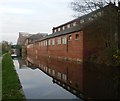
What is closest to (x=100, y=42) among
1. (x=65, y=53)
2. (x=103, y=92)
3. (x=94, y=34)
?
(x=94, y=34)

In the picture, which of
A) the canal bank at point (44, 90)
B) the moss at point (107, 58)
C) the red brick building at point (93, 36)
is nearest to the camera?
the canal bank at point (44, 90)

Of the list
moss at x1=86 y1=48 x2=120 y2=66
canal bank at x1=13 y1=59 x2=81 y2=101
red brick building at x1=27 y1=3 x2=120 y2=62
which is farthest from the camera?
red brick building at x1=27 y1=3 x2=120 y2=62

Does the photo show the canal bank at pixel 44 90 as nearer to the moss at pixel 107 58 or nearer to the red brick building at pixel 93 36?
the moss at pixel 107 58

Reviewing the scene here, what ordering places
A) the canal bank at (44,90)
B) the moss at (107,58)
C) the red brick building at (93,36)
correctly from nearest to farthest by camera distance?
the canal bank at (44,90)
the moss at (107,58)
the red brick building at (93,36)

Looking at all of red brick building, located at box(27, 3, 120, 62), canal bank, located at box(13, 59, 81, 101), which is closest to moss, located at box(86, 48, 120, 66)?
red brick building, located at box(27, 3, 120, 62)

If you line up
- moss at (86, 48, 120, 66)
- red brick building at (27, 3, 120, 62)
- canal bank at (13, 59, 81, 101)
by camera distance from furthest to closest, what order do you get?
red brick building at (27, 3, 120, 62) → moss at (86, 48, 120, 66) → canal bank at (13, 59, 81, 101)

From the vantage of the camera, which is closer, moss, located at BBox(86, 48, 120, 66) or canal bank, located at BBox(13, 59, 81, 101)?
canal bank, located at BBox(13, 59, 81, 101)

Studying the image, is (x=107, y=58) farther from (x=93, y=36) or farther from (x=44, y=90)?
(x=44, y=90)

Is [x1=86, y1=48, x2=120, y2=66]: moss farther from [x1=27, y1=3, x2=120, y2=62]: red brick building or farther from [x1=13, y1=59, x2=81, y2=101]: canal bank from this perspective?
[x1=13, y1=59, x2=81, y2=101]: canal bank

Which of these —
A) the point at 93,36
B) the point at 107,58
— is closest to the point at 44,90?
the point at 107,58

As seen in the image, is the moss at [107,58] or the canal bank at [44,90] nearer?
the canal bank at [44,90]

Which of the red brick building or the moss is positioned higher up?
the red brick building

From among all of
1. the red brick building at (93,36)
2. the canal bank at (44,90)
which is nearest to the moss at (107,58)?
the red brick building at (93,36)

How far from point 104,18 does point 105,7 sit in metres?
1.61
